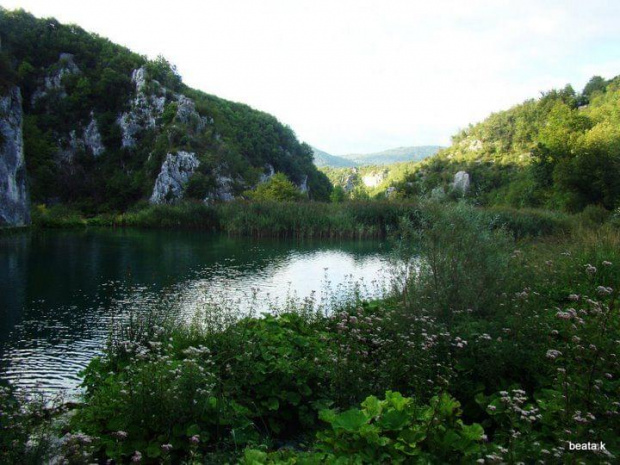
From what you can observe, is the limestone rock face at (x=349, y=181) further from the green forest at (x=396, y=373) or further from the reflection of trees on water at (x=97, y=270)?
the green forest at (x=396, y=373)

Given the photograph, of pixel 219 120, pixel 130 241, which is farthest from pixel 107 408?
pixel 219 120

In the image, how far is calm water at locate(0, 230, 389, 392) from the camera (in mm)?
8945

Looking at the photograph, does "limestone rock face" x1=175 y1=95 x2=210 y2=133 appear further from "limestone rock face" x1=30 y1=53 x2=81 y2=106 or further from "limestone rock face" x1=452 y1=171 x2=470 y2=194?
"limestone rock face" x1=452 y1=171 x2=470 y2=194

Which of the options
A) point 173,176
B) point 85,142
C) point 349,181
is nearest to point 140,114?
point 85,142

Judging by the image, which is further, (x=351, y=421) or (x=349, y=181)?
(x=349, y=181)

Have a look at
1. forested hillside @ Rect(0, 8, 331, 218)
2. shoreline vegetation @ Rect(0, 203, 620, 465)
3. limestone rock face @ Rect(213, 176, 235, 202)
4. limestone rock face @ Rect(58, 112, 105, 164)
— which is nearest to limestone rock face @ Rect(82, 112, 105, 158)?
limestone rock face @ Rect(58, 112, 105, 164)

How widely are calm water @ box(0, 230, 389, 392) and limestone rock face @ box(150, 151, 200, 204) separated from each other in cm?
2688

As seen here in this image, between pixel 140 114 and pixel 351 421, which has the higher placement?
pixel 140 114

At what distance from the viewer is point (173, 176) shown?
59406 mm

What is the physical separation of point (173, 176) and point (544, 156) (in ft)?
148

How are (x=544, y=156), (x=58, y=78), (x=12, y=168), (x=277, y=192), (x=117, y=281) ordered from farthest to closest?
(x=58, y=78), (x=277, y=192), (x=544, y=156), (x=12, y=168), (x=117, y=281)

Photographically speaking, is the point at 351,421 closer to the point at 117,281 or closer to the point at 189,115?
the point at 117,281

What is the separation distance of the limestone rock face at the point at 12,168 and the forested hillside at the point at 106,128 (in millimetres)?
19170

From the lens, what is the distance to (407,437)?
3273 mm
